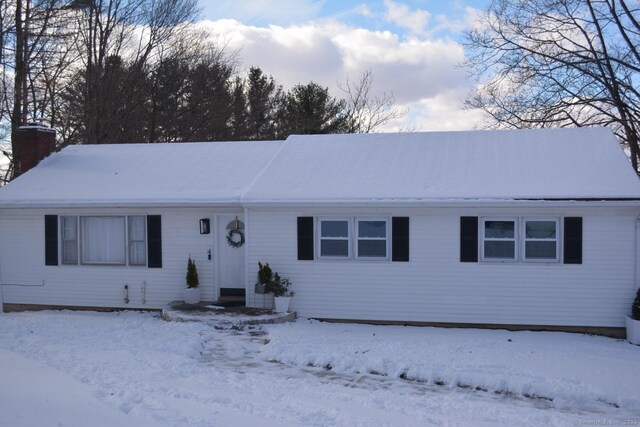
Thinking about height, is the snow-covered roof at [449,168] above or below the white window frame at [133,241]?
above

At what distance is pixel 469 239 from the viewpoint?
13.0 metres

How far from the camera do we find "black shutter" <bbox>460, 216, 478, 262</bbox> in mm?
12961

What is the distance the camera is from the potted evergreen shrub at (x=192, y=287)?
46.3ft

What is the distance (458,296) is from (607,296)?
295 centimetres

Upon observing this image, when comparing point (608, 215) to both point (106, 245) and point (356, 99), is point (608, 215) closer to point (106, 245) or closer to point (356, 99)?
point (106, 245)

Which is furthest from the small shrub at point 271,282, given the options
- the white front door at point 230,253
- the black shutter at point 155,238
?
the black shutter at point 155,238

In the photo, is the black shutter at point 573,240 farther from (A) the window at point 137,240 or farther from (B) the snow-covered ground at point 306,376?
(A) the window at point 137,240

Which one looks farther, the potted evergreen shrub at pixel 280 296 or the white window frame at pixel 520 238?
the potted evergreen shrub at pixel 280 296

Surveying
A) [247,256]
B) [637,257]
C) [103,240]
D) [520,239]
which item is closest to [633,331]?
[637,257]

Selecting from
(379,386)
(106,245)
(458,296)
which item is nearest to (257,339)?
(379,386)

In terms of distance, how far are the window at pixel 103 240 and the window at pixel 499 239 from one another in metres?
8.40

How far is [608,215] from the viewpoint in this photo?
12.5 meters

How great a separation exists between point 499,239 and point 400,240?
2.07 m

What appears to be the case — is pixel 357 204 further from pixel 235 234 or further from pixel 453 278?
pixel 235 234
